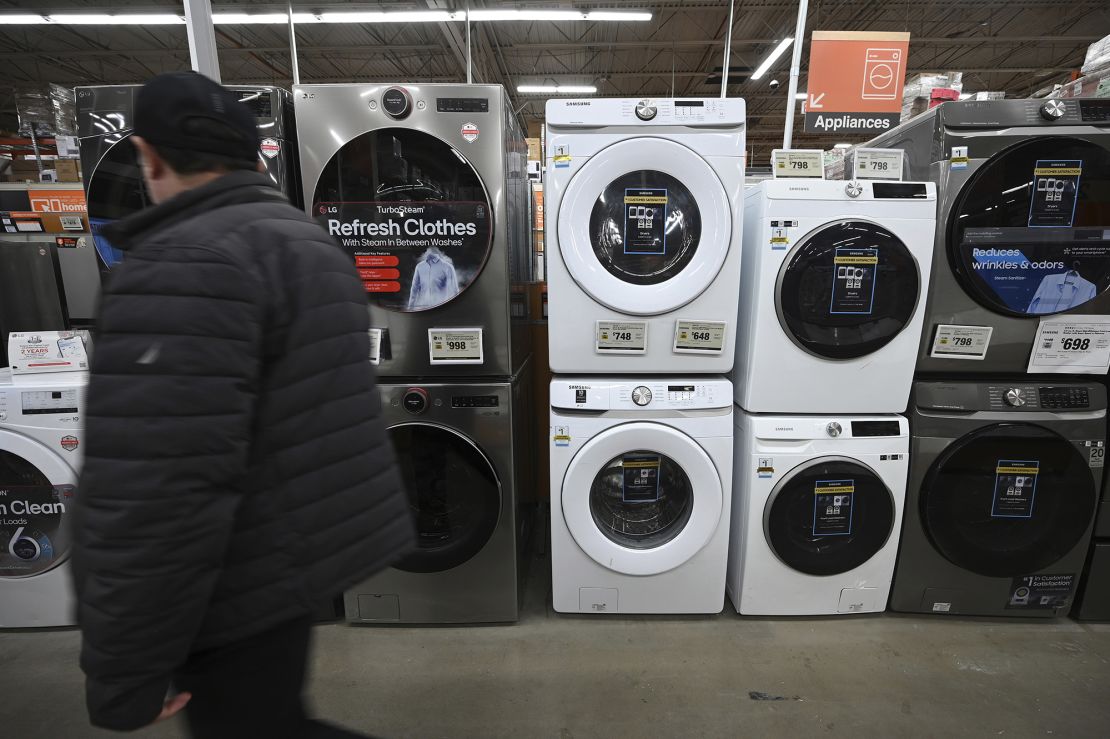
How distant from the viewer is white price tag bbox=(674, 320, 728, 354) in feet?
5.71

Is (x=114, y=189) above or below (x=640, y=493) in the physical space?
above

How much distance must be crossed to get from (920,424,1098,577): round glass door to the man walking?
202cm

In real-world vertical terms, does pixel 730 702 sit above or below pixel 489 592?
below

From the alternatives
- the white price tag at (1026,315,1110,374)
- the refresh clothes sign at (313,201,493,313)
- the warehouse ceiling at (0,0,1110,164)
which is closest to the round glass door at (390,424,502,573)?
the refresh clothes sign at (313,201,493,313)

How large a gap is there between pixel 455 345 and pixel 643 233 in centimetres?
79

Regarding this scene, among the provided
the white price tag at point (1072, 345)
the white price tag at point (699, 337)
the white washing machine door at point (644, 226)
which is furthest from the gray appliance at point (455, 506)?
the white price tag at point (1072, 345)

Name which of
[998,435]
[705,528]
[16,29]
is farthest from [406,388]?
[16,29]

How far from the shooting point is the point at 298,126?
1578 mm

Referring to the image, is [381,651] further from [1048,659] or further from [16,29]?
[16,29]

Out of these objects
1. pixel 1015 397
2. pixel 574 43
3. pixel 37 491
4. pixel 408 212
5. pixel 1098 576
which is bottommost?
pixel 1098 576

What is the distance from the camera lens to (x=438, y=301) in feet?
5.50

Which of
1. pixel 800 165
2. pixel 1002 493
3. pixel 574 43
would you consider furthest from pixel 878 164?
pixel 574 43

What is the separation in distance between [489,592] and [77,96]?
2266 mm

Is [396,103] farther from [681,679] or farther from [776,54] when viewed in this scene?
[776,54]
